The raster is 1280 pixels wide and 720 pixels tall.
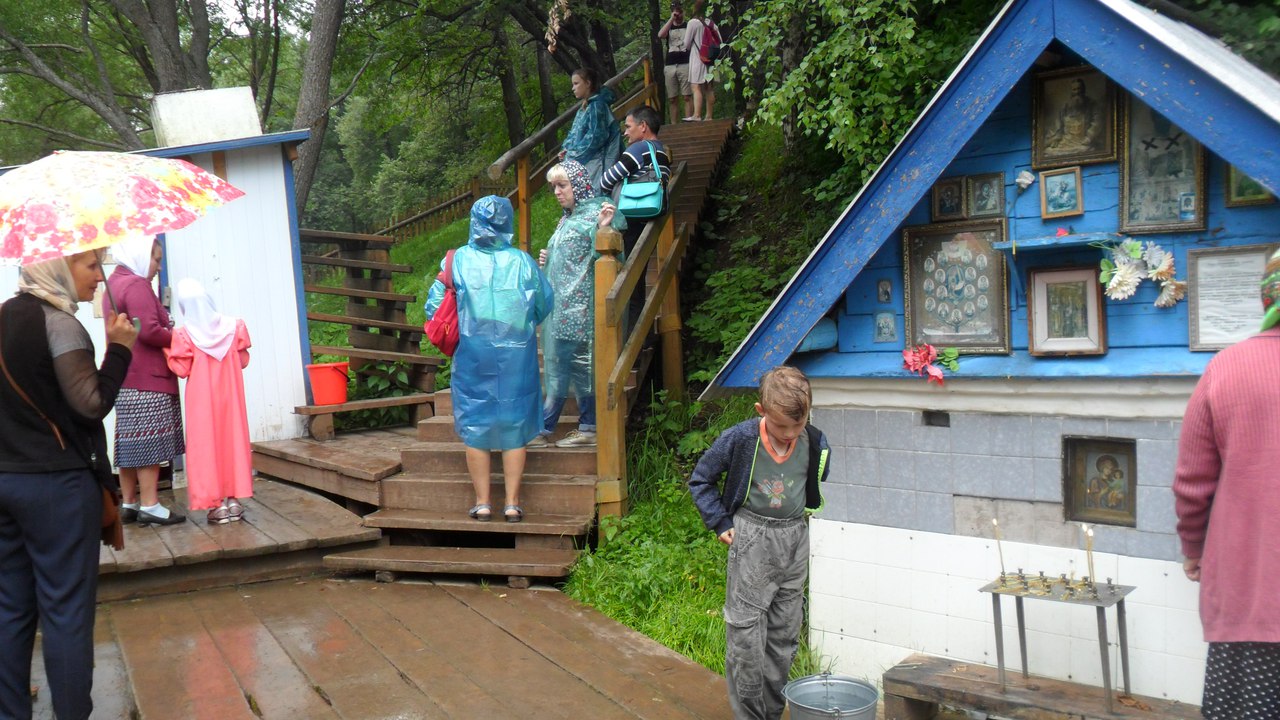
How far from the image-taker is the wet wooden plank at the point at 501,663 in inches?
161

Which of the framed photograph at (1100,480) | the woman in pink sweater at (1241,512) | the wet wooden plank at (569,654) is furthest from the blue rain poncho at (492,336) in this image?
the woman in pink sweater at (1241,512)

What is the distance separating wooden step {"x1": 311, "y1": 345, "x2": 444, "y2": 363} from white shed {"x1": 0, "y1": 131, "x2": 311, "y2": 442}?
0.49m

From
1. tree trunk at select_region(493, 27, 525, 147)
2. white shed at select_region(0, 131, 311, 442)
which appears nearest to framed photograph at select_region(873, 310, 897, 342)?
white shed at select_region(0, 131, 311, 442)

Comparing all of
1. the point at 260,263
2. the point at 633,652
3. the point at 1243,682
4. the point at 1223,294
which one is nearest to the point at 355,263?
the point at 260,263

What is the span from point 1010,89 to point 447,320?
11.2ft

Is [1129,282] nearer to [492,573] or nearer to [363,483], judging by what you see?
[492,573]

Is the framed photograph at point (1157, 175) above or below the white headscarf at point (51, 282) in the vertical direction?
above

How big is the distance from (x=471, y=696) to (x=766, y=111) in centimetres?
398

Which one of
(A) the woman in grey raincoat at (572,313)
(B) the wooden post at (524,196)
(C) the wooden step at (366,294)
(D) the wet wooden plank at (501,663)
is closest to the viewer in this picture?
(D) the wet wooden plank at (501,663)

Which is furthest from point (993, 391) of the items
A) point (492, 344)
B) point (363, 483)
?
point (363, 483)

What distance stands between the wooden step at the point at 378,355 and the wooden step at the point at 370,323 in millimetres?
232

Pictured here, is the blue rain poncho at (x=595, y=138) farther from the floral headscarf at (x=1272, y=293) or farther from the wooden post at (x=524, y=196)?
the floral headscarf at (x=1272, y=293)

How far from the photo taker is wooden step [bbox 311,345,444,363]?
846 cm

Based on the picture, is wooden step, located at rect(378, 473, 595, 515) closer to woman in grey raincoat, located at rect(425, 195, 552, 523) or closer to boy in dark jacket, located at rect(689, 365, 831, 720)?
woman in grey raincoat, located at rect(425, 195, 552, 523)
